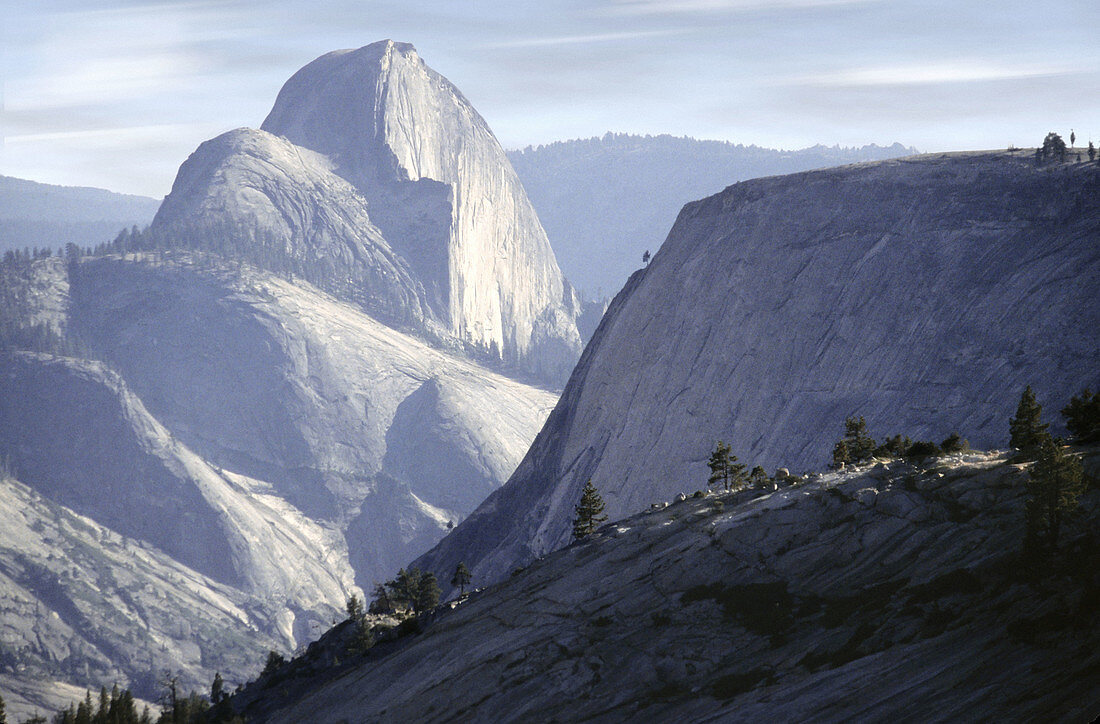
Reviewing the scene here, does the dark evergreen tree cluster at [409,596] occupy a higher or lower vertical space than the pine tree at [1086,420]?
lower

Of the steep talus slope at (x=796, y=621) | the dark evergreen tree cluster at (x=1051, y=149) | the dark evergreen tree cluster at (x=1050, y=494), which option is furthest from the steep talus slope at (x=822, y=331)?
the dark evergreen tree cluster at (x=1050, y=494)

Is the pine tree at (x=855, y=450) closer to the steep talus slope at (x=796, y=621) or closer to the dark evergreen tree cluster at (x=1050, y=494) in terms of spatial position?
the steep talus slope at (x=796, y=621)

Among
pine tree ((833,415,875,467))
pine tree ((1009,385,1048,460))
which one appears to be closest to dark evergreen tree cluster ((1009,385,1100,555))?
pine tree ((1009,385,1048,460))

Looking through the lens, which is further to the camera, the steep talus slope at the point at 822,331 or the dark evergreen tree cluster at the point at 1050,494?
the steep talus slope at the point at 822,331

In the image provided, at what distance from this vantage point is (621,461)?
128m

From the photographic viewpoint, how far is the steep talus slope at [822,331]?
101m

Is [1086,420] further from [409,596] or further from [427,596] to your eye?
[409,596]

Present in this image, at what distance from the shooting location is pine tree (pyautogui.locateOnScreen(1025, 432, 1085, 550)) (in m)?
47.7

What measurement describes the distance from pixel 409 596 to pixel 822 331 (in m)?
49.9

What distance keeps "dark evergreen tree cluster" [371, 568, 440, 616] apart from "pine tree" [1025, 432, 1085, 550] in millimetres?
50833

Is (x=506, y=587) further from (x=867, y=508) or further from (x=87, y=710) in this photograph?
(x=87, y=710)

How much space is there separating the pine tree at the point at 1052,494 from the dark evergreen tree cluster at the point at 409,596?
167 ft

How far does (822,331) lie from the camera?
116188 millimetres

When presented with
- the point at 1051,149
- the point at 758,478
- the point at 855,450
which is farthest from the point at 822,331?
the point at 758,478
